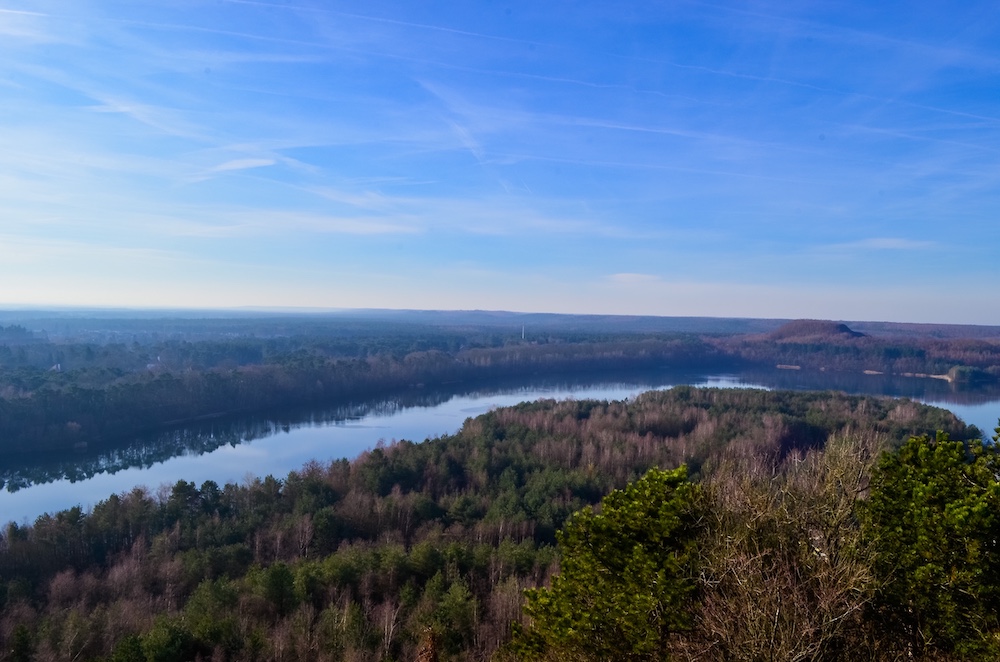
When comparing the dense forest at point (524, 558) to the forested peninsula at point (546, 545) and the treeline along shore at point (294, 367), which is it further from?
the treeline along shore at point (294, 367)

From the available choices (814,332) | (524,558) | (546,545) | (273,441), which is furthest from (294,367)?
(814,332)

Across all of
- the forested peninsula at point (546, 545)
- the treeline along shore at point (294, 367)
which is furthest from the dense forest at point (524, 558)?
the treeline along shore at point (294, 367)

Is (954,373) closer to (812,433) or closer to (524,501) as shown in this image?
(812,433)

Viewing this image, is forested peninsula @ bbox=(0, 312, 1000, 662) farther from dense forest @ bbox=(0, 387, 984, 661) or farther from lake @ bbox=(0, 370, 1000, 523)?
lake @ bbox=(0, 370, 1000, 523)

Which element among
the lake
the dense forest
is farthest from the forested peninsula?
the lake

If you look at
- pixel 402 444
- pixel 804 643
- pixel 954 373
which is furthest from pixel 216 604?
pixel 954 373

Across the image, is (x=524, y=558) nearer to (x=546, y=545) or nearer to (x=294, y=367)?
(x=546, y=545)
